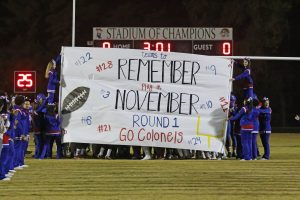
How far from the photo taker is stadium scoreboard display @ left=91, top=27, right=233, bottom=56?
87.5ft

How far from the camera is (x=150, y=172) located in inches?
639

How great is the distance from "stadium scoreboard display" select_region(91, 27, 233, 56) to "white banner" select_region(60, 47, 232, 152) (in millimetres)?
6124

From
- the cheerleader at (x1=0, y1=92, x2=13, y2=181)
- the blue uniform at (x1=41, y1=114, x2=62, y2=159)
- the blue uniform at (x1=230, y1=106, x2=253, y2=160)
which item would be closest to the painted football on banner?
the blue uniform at (x1=41, y1=114, x2=62, y2=159)

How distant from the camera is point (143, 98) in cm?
2036

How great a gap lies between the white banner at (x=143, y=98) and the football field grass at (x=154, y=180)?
1.09 m

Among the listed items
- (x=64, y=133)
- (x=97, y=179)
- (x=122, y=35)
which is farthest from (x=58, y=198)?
(x=122, y=35)

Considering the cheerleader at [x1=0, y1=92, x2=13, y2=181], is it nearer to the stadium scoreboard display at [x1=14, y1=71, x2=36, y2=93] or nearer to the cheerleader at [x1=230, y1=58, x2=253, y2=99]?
the cheerleader at [x1=230, y1=58, x2=253, y2=99]

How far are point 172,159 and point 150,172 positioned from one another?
4.55m

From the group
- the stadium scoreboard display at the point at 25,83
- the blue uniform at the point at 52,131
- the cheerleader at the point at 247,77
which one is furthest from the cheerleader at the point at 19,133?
the stadium scoreboard display at the point at 25,83

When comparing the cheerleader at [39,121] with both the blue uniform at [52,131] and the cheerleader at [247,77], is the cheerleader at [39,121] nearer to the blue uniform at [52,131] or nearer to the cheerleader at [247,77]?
the blue uniform at [52,131]

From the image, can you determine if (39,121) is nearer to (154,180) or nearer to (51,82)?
(51,82)

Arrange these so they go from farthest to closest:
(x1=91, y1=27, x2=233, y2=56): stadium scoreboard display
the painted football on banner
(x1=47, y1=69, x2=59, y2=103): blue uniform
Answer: (x1=91, y1=27, x2=233, y2=56): stadium scoreboard display < (x1=47, y1=69, x2=59, y2=103): blue uniform < the painted football on banner

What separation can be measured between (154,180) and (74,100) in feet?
19.8

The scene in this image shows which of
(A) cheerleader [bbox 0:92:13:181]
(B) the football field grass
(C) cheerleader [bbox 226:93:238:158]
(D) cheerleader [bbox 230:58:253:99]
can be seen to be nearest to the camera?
(B) the football field grass
